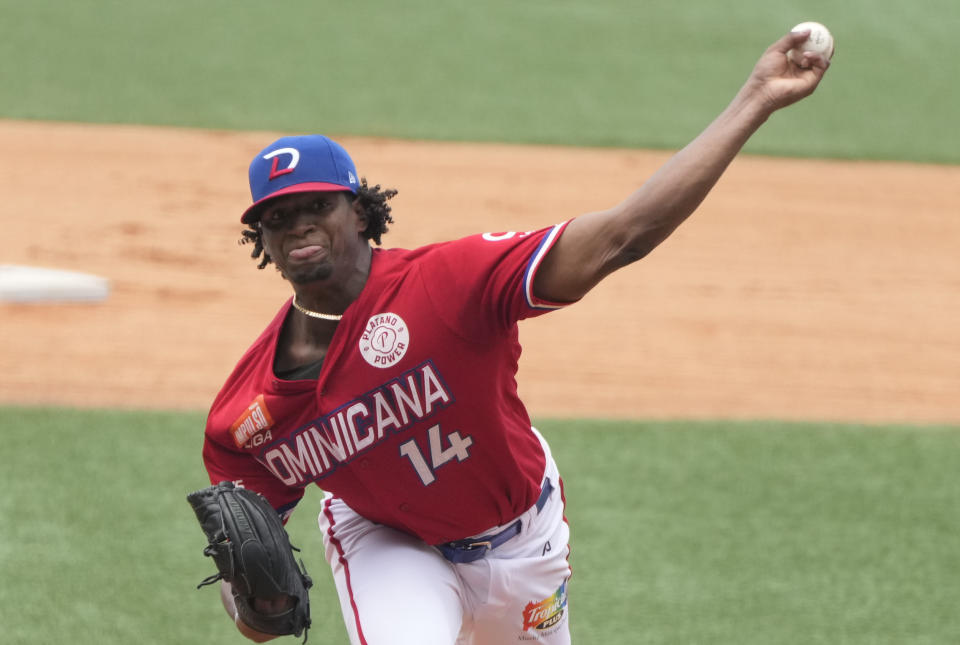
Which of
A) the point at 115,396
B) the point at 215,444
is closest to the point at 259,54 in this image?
the point at 115,396

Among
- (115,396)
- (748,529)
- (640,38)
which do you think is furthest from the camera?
(640,38)

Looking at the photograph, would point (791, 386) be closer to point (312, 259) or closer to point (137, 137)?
point (312, 259)

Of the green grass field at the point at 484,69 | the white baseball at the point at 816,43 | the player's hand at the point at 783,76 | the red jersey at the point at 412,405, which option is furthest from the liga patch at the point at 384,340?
the green grass field at the point at 484,69

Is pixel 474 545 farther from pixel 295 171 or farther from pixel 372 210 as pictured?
pixel 295 171

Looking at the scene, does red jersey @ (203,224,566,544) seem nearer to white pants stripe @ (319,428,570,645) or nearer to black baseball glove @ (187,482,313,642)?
white pants stripe @ (319,428,570,645)

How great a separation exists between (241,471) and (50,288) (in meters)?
4.93

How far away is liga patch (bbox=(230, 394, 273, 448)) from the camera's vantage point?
362 cm

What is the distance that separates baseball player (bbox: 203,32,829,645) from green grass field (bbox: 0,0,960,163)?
7805mm

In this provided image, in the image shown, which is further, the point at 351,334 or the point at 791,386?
the point at 791,386

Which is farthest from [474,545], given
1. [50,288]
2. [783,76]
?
[50,288]

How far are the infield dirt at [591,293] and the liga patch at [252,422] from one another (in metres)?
3.59

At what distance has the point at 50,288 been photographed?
8.27 metres

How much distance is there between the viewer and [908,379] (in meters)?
7.75

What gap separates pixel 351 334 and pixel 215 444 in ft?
2.11
